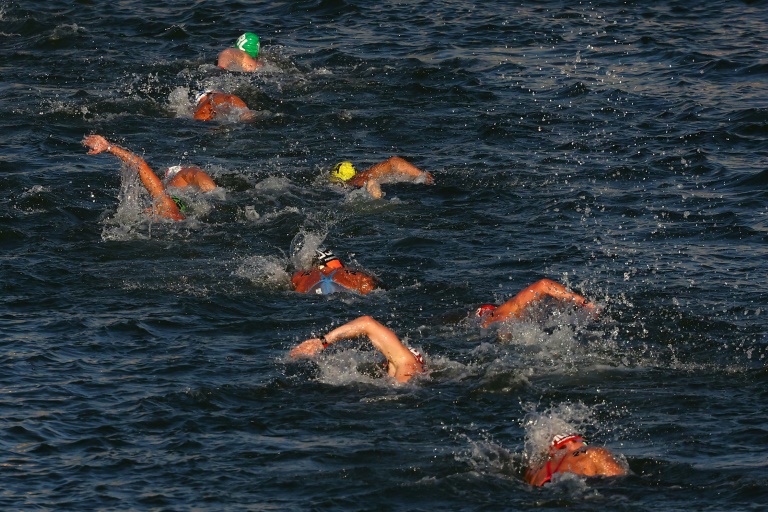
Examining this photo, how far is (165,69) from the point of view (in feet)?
81.3

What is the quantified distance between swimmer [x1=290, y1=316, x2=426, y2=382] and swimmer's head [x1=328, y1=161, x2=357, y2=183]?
648 centimetres

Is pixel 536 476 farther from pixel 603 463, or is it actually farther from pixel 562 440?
pixel 603 463

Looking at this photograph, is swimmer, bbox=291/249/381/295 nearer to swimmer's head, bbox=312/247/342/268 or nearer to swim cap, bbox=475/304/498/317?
swimmer's head, bbox=312/247/342/268

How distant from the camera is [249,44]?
25281mm

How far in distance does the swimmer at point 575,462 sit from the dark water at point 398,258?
0.14 m

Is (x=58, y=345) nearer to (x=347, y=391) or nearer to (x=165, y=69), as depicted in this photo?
(x=347, y=391)

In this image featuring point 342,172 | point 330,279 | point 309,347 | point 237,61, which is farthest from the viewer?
point 237,61

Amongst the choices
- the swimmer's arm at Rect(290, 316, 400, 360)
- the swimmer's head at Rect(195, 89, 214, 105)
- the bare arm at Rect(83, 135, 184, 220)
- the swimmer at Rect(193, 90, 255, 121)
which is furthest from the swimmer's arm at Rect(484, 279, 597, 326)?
the swimmer's head at Rect(195, 89, 214, 105)

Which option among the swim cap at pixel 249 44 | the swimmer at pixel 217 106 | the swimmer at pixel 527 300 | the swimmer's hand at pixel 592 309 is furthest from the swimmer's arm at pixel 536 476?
the swim cap at pixel 249 44

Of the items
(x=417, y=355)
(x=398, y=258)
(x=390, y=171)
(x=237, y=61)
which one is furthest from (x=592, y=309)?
(x=237, y=61)

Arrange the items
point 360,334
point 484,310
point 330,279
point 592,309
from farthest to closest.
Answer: point 330,279
point 592,309
point 484,310
point 360,334

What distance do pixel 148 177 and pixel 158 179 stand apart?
55cm

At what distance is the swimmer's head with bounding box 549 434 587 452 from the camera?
34.2 feet

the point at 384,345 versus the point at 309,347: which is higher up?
the point at 309,347
